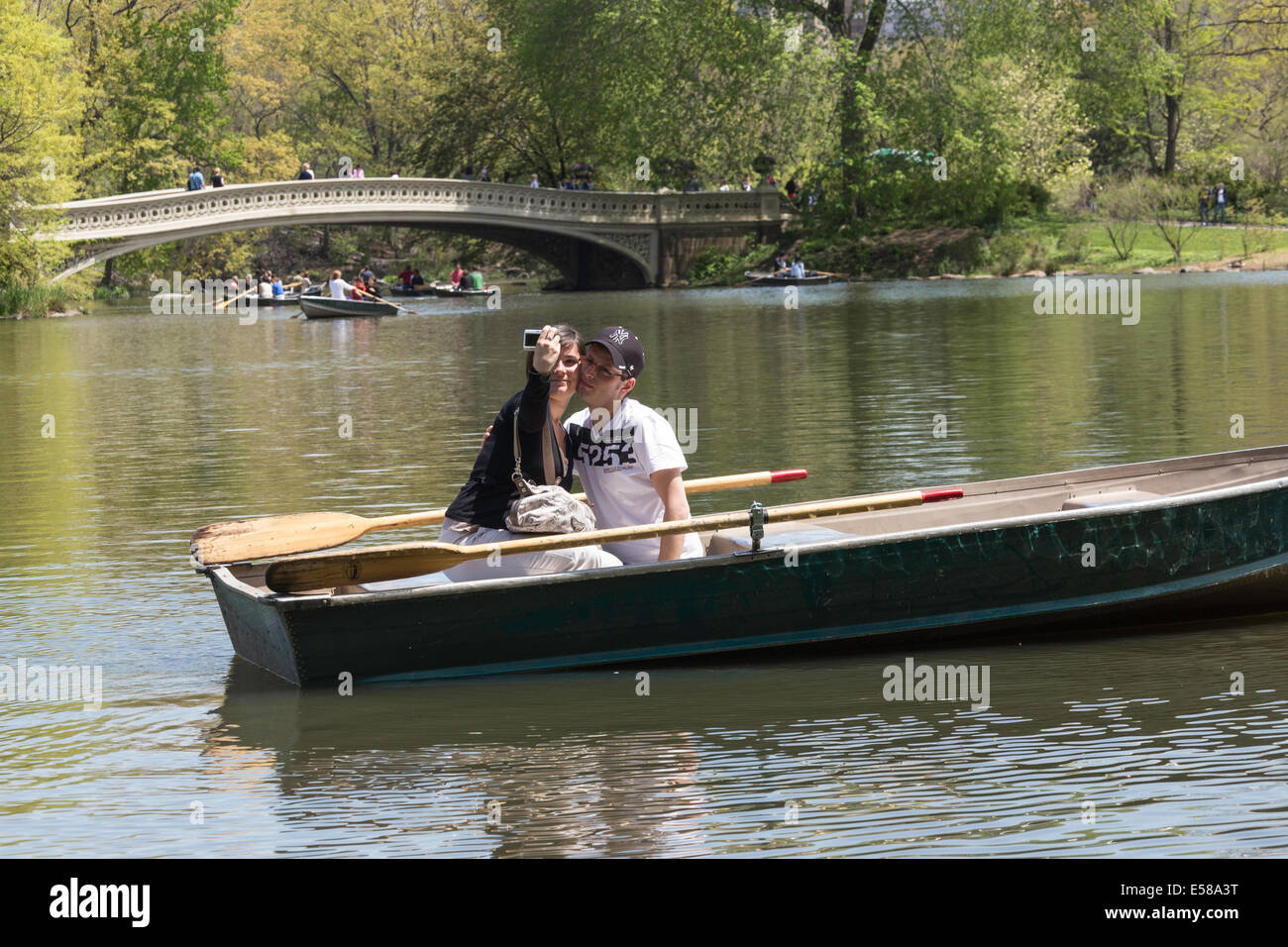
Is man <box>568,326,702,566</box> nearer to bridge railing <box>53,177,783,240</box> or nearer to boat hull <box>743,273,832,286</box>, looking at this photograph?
bridge railing <box>53,177,783,240</box>

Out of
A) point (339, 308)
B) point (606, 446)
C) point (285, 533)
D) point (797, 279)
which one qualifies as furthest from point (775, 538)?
point (797, 279)

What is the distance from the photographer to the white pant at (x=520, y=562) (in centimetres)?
798

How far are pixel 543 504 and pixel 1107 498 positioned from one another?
329cm

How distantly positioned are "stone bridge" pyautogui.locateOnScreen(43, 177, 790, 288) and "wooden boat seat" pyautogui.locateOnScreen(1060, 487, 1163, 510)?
43.7 metres

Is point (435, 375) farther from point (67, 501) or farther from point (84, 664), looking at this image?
point (84, 664)

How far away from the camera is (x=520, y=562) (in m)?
7.99

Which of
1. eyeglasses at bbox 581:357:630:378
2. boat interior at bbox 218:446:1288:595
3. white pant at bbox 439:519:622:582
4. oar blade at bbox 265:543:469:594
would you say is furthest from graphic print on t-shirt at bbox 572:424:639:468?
boat interior at bbox 218:446:1288:595

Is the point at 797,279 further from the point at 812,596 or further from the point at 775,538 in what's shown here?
the point at 812,596

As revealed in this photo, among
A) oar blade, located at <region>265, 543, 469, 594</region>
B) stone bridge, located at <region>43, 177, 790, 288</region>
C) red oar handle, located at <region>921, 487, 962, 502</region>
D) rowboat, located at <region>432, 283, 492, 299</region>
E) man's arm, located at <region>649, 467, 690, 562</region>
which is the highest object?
stone bridge, located at <region>43, 177, 790, 288</region>

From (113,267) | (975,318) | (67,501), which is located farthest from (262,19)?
(67,501)

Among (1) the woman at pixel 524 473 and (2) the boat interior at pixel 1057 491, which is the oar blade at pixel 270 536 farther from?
(2) the boat interior at pixel 1057 491

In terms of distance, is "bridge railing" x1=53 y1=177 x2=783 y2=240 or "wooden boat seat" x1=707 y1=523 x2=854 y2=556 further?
"bridge railing" x1=53 y1=177 x2=783 y2=240

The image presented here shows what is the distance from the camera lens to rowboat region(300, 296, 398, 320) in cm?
4341

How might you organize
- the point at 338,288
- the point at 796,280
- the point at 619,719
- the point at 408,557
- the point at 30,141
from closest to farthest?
the point at 619,719 → the point at 408,557 → the point at 30,141 → the point at 338,288 → the point at 796,280
